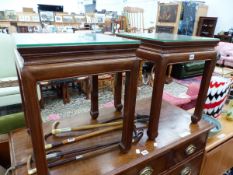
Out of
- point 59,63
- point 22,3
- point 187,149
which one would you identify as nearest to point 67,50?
point 59,63

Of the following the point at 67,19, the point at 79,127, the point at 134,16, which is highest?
the point at 134,16

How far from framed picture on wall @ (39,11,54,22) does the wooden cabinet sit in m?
3.57

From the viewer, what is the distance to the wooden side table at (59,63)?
16.5 inches

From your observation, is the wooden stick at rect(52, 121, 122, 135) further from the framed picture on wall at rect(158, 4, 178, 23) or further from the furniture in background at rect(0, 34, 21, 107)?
the framed picture on wall at rect(158, 4, 178, 23)

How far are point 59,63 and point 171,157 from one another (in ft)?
1.93

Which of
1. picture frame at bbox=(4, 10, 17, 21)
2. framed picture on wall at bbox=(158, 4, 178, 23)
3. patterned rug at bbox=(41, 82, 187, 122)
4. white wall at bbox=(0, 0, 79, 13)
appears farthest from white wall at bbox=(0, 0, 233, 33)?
picture frame at bbox=(4, 10, 17, 21)

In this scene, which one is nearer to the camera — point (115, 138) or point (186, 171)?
point (115, 138)

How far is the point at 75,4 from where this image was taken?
8.66m

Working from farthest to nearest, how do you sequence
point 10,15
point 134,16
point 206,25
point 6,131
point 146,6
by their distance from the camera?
point 146,6 → point 134,16 → point 206,25 → point 10,15 → point 6,131

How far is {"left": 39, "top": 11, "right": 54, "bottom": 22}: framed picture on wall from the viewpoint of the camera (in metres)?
3.63

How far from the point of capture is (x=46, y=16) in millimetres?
3674

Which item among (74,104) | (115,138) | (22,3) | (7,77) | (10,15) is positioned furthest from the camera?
(22,3)

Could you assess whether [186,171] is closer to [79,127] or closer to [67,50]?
[79,127]

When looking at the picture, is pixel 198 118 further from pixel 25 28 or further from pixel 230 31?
pixel 230 31
